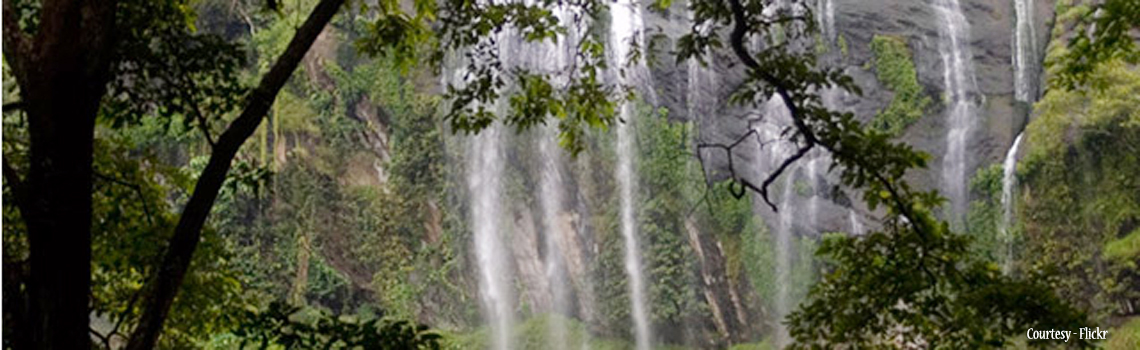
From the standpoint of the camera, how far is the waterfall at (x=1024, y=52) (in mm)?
12391

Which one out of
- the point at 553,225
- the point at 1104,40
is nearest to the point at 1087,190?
the point at 553,225

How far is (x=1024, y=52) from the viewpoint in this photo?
12.5 m

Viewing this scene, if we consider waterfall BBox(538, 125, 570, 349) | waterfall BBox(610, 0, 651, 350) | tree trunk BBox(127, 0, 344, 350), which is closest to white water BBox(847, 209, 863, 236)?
waterfall BBox(610, 0, 651, 350)

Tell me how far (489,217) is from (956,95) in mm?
5633

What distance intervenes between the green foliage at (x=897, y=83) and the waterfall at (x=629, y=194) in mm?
2766

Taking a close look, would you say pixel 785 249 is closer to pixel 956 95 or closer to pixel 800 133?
pixel 956 95

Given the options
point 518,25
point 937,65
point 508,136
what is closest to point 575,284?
point 508,136

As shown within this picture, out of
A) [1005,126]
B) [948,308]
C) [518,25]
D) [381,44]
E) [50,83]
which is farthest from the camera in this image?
[1005,126]

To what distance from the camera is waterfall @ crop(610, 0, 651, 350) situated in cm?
1334

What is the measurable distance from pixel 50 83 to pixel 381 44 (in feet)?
5.09

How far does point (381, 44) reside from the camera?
328 centimetres

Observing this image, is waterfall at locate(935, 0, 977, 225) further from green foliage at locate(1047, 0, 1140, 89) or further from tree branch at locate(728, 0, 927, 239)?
tree branch at locate(728, 0, 927, 239)

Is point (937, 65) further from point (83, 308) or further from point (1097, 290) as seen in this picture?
point (83, 308)

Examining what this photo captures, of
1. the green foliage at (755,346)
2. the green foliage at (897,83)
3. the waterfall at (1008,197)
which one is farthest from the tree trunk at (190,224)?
the waterfall at (1008,197)
